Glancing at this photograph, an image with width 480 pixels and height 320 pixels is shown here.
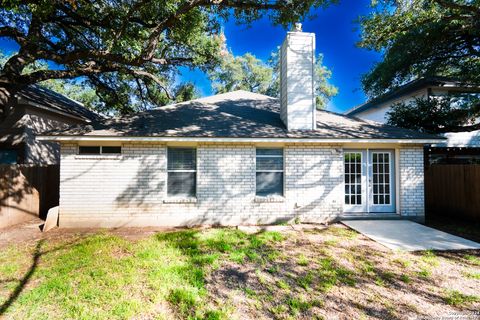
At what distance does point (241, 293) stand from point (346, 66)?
24.0m

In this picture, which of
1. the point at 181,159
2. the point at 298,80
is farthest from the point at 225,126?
the point at 298,80

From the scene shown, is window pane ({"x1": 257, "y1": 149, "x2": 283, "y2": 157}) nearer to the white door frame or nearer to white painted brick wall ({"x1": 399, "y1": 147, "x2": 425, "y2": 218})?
the white door frame

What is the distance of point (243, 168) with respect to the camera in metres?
7.96

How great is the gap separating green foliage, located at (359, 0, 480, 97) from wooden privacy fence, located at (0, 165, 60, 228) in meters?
15.2

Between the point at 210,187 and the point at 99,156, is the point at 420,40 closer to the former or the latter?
the point at 210,187

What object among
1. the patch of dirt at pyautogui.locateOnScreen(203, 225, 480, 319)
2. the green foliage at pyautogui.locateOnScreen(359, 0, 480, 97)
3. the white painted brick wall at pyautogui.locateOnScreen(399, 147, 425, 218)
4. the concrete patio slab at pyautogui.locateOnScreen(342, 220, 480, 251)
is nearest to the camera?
the patch of dirt at pyautogui.locateOnScreen(203, 225, 480, 319)

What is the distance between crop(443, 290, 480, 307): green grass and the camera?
11.7ft

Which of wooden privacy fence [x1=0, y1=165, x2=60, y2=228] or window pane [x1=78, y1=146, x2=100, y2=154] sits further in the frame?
wooden privacy fence [x1=0, y1=165, x2=60, y2=228]

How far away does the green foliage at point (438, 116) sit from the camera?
39.0 feet

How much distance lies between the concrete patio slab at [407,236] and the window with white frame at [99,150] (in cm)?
767

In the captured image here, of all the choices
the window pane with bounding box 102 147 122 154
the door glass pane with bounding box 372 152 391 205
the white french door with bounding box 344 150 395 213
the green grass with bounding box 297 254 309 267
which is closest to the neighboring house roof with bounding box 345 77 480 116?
the white french door with bounding box 344 150 395 213

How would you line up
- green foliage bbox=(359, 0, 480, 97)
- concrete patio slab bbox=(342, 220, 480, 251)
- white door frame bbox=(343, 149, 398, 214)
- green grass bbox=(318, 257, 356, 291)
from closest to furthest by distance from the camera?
1. green grass bbox=(318, 257, 356, 291)
2. concrete patio slab bbox=(342, 220, 480, 251)
3. white door frame bbox=(343, 149, 398, 214)
4. green foliage bbox=(359, 0, 480, 97)

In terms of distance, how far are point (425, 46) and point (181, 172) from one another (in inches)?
507

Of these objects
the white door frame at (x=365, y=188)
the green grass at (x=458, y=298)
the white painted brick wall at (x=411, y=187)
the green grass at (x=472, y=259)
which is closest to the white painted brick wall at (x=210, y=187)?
the white painted brick wall at (x=411, y=187)
